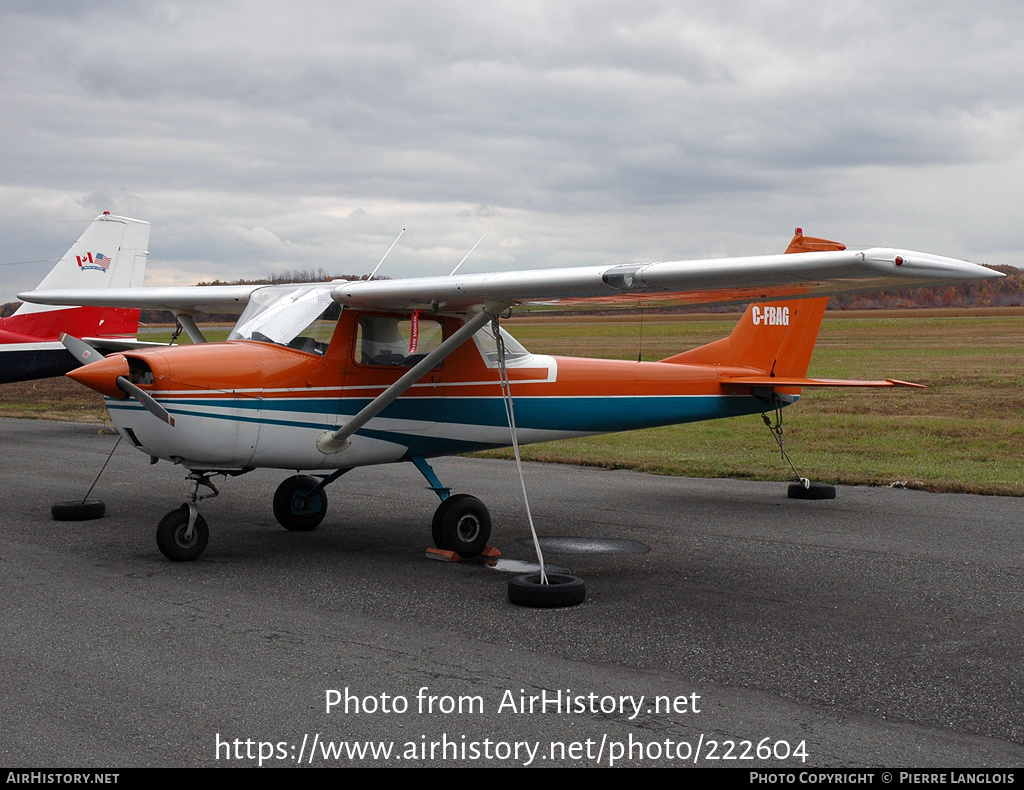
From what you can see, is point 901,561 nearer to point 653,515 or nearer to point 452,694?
point 653,515

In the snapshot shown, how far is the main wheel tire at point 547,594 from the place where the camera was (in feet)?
20.3

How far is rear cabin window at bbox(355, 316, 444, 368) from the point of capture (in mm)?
8008

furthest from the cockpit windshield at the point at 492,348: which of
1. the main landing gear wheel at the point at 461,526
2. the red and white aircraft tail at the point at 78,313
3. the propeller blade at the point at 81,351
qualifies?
the red and white aircraft tail at the point at 78,313

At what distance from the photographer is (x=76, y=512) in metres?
9.45

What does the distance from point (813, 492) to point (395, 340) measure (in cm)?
535

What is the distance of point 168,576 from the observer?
7.05m

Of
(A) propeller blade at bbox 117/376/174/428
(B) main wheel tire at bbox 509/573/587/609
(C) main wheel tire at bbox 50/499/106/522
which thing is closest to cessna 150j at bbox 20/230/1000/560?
(A) propeller blade at bbox 117/376/174/428

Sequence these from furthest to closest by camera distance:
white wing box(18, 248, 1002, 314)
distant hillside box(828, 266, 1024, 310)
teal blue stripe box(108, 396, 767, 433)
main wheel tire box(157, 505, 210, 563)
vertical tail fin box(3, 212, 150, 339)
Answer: distant hillside box(828, 266, 1024, 310), vertical tail fin box(3, 212, 150, 339), main wheel tire box(157, 505, 210, 563), teal blue stripe box(108, 396, 767, 433), white wing box(18, 248, 1002, 314)

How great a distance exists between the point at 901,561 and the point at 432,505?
16.3 feet

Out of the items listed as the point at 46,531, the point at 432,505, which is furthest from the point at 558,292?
the point at 46,531

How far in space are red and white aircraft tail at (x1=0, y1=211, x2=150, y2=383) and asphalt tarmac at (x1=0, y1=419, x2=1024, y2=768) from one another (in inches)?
365

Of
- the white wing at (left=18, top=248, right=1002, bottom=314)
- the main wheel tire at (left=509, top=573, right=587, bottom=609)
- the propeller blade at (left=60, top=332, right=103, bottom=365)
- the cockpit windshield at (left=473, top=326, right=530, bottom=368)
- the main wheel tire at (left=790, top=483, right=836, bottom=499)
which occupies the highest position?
the white wing at (left=18, top=248, right=1002, bottom=314)

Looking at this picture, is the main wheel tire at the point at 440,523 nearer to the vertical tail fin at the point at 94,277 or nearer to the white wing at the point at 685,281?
the white wing at the point at 685,281

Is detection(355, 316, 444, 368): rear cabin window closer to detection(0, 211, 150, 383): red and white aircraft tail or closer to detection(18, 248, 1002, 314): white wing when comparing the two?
detection(18, 248, 1002, 314): white wing
